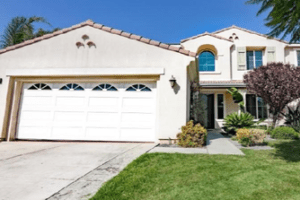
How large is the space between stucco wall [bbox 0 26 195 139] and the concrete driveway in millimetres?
2643

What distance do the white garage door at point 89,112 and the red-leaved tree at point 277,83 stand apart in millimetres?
6377

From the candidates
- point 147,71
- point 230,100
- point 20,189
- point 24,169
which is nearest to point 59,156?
point 24,169

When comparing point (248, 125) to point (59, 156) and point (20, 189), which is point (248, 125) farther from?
point (20, 189)

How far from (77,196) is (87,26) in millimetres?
6908

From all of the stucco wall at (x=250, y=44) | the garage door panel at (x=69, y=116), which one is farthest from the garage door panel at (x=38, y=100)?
the stucco wall at (x=250, y=44)

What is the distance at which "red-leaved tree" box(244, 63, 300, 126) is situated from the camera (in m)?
9.03

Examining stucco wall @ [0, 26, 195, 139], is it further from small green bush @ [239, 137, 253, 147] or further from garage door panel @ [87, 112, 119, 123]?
small green bush @ [239, 137, 253, 147]

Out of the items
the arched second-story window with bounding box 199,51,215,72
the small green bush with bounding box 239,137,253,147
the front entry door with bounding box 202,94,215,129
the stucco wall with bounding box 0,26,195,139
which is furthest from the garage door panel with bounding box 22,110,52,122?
Answer: the arched second-story window with bounding box 199,51,215,72

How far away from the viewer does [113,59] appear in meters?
7.23

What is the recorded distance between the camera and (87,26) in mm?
7461

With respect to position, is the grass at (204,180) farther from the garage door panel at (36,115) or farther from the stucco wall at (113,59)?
the garage door panel at (36,115)

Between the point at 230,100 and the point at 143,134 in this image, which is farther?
the point at 230,100

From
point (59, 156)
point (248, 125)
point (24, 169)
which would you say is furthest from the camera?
point (248, 125)

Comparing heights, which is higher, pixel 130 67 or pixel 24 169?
pixel 130 67
